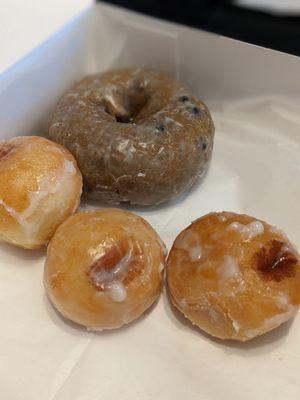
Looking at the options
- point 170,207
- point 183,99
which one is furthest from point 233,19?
point 170,207

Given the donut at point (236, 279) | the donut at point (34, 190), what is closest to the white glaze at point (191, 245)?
the donut at point (236, 279)

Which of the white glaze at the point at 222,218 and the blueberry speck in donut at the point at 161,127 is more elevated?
the blueberry speck in donut at the point at 161,127

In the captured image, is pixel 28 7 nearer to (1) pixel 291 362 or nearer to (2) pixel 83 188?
(2) pixel 83 188

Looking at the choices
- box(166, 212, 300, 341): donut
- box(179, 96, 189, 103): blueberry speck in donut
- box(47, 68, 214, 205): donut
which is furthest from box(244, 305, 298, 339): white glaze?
box(179, 96, 189, 103): blueberry speck in donut

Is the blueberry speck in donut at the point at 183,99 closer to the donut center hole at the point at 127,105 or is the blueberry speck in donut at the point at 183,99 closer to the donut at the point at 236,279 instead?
the donut center hole at the point at 127,105

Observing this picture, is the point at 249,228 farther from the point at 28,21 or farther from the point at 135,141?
the point at 28,21

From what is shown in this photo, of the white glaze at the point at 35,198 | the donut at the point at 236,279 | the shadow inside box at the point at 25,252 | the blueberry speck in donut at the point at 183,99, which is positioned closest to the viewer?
the donut at the point at 236,279
